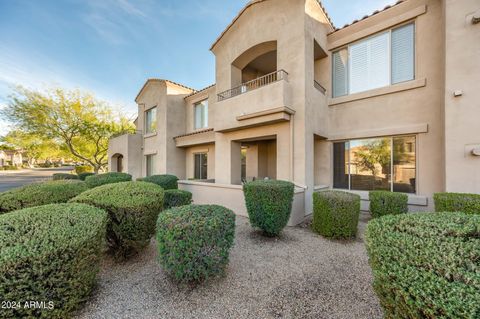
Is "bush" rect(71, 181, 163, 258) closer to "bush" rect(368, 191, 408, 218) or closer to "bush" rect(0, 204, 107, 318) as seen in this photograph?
"bush" rect(0, 204, 107, 318)

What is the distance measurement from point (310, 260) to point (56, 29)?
587 inches

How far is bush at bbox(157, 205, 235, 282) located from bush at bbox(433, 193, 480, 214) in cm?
597

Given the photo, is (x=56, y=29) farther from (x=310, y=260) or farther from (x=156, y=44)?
(x=310, y=260)

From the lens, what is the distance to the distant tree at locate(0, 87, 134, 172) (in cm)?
1573

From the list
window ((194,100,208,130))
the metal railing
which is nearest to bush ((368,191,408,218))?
the metal railing

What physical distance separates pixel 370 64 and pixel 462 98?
3.32 meters

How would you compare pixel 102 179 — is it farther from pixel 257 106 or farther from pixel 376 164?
pixel 376 164

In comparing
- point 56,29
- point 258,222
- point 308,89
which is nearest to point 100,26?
point 56,29

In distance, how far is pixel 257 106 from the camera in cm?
791

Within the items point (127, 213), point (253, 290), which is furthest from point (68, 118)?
point (253, 290)

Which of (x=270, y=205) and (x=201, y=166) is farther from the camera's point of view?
(x=201, y=166)

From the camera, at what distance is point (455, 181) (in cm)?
579

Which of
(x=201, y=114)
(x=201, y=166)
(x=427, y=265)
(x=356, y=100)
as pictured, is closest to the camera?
(x=427, y=265)

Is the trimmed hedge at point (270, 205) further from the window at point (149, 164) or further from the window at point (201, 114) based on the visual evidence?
the window at point (149, 164)
